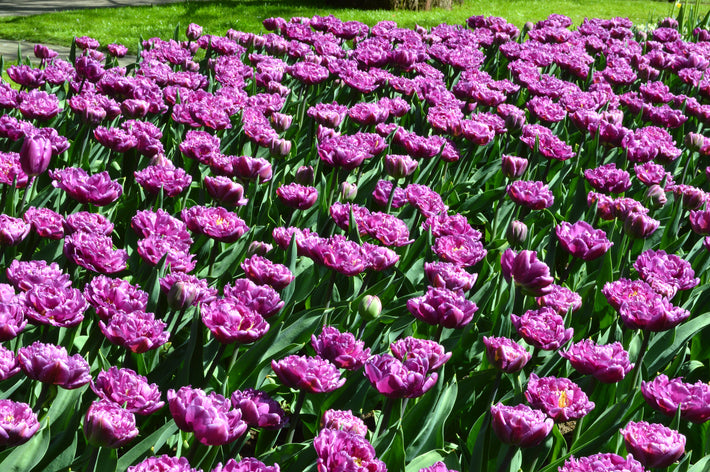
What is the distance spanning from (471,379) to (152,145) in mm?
1564

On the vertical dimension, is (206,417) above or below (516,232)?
above

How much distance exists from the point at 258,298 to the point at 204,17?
8715 mm

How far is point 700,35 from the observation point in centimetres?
736

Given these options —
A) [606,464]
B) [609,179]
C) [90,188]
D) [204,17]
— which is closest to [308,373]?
[606,464]

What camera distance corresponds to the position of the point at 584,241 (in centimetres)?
262

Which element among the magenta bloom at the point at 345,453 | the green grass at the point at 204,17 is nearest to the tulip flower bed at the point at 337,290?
the magenta bloom at the point at 345,453

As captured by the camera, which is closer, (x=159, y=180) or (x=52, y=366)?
(x=52, y=366)

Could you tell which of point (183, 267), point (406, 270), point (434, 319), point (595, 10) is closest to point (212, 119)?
point (406, 270)

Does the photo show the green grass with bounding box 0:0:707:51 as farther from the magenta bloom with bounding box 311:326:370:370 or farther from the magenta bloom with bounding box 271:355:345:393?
the magenta bloom with bounding box 271:355:345:393

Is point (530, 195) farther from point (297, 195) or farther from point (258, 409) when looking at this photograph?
point (258, 409)

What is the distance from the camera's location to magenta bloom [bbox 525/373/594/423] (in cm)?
181

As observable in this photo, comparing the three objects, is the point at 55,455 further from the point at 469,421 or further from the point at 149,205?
the point at 149,205

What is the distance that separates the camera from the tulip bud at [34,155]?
8.41 feet

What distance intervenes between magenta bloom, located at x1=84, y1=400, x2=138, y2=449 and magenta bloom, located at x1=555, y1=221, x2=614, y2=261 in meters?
1.61
